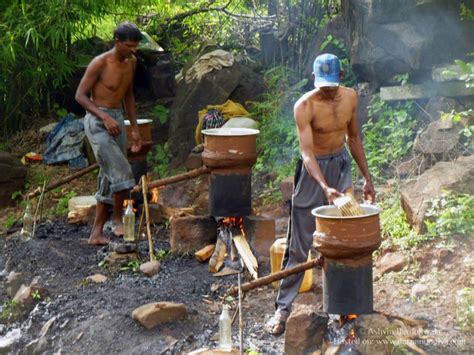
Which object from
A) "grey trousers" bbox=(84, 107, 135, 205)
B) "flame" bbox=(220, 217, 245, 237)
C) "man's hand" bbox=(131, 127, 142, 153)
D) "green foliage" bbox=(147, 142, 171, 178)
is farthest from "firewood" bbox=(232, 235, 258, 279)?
"green foliage" bbox=(147, 142, 171, 178)

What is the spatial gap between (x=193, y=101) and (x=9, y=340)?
6069 millimetres

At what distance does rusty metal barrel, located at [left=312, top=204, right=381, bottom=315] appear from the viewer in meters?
5.95

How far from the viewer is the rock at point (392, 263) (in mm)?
7723

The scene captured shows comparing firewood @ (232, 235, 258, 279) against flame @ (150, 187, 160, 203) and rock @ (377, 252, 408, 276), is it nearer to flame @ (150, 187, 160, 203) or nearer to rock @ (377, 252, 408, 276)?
rock @ (377, 252, 408, 276)

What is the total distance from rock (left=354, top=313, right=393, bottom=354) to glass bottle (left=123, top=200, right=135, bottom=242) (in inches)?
140

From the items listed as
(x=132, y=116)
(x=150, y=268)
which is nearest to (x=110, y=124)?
(x=132, y=116)

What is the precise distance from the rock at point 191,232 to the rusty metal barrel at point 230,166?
0.24 m

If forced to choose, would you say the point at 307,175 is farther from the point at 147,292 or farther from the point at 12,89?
the point at 12,89

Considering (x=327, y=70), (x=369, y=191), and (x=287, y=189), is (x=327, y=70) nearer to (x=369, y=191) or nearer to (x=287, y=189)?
(x=369, y=191)

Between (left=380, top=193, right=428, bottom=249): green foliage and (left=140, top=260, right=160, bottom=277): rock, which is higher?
(left=380, top=193, right=428, bottom=249): green foliage

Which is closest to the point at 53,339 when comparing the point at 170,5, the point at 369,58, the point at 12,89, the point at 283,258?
the point at 283,258

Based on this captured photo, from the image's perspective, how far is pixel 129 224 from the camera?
9.00 m

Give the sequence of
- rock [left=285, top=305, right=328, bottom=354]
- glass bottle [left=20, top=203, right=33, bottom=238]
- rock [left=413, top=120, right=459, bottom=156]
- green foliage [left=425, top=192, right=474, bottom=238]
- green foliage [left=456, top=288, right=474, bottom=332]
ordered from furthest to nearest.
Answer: glass bottle [left=20, top=203, right=33, bottom=238] → rock [left=413, top=120, right=459, bottom=156] → green foliage [left=425, top=192, right=474, bottom=238] → green foliage [left=456, top=288, right=474, bottom=332] → rock [left=285, top=305, right=328, bottom=354]

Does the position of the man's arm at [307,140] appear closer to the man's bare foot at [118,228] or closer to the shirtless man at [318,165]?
the shirtless man at [318,165]
